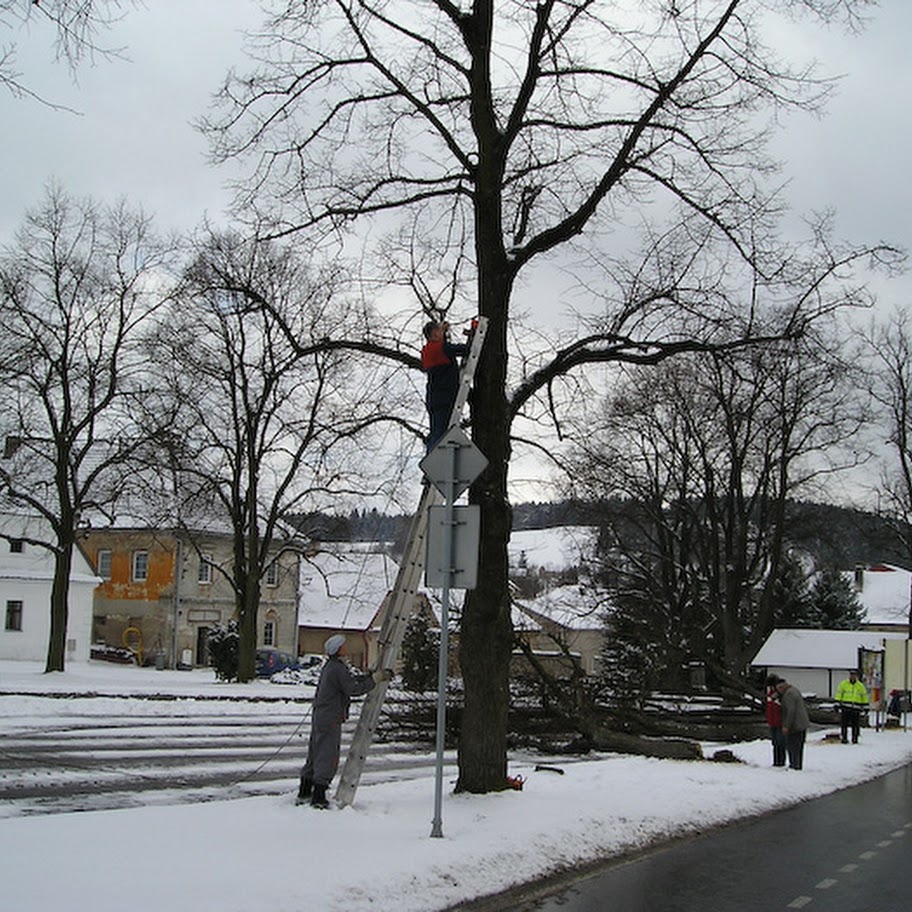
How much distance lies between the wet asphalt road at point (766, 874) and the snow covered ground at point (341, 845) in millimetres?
422

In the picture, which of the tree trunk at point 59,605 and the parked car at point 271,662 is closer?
the tree trunk at point 59,605

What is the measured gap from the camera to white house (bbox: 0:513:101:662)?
5522 cm

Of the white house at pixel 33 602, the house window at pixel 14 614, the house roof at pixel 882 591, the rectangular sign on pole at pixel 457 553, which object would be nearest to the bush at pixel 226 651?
the white house at pixel 33 602

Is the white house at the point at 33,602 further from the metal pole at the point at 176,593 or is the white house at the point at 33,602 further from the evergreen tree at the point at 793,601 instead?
the evergreen tree at the point at 793,601

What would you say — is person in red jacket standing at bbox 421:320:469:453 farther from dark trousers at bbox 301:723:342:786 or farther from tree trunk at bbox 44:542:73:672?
tree trunk at bbox 44:542:73:672

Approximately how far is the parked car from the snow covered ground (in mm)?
46925

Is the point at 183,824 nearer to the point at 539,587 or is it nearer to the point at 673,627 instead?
the point at 673,627

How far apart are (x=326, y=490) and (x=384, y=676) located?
30046 millimetres

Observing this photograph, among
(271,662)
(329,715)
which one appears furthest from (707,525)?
(329,715)

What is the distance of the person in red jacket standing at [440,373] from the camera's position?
12.0 metres

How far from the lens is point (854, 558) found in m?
56.8

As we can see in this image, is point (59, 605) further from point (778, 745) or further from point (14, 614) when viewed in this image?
point (778, 745)

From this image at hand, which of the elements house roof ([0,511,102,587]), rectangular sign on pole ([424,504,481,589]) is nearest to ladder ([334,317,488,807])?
rectangular sign on pole ([424,504,481,589])

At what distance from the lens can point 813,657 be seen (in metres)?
51.5
